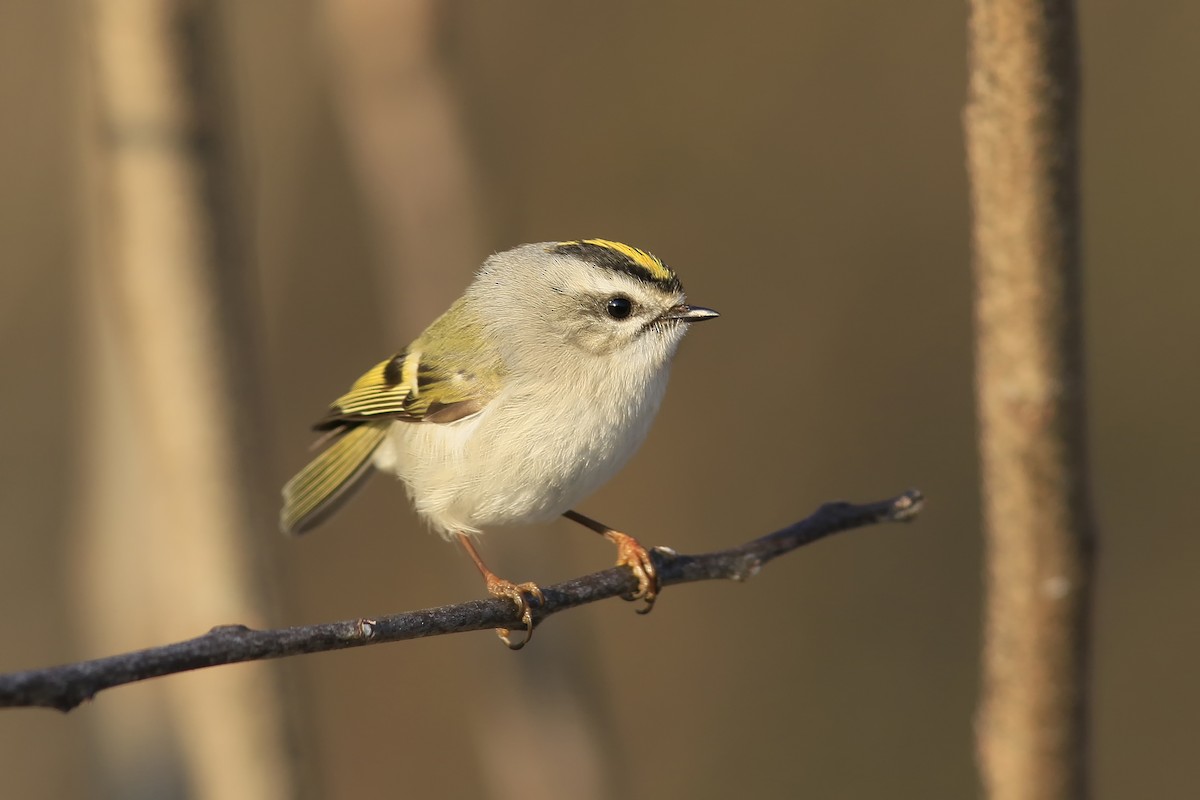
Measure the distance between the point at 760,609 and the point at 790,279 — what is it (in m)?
1.60

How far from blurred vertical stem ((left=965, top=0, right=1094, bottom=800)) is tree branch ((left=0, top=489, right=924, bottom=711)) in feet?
1.00

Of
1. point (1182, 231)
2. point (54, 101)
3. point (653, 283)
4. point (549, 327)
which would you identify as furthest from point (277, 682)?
point (1182, 231)

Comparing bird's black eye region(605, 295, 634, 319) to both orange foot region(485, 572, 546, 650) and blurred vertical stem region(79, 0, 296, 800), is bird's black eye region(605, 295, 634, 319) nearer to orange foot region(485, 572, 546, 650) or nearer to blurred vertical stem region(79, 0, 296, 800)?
orange foot region(485, 572, 546, 650)

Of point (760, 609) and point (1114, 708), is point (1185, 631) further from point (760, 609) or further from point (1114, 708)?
point (760, 609)

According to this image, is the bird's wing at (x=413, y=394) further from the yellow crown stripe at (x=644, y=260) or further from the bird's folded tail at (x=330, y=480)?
the yellow crown stripe at (x=644, y=260)

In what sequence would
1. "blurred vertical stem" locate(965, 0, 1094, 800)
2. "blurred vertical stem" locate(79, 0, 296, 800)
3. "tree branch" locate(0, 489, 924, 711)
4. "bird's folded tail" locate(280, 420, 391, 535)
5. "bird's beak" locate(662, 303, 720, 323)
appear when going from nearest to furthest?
"tree branch" locate(0, 489, 924, 711) < "blurred vertical stem" locate(965, 0, 1094, 800) < "blurred vertical stem" locate(79, 0, 296, 800) < "bird's beak" locate(662, 303, 720, 323) < "bird's folded tail" locate(280, 420, 391, 535)

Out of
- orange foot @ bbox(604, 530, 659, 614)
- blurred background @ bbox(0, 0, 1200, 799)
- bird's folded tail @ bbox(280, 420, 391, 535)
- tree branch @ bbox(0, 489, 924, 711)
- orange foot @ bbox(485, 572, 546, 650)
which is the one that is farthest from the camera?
blurred background @ bbox(0, 0, 1200, 799)

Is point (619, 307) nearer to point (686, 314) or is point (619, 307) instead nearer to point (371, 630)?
point (686, 314)

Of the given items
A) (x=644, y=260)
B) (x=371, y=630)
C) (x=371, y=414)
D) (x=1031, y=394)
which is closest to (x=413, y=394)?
(x=371, y=414)

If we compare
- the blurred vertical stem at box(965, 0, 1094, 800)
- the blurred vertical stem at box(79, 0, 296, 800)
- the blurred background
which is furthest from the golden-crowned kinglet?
the blurred background

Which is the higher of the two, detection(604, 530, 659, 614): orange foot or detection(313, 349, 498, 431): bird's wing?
detection(313, 349, 498, 431): bird's wing

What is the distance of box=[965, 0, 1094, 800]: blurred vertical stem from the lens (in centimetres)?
176

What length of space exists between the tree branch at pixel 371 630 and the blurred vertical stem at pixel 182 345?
68 centimetres

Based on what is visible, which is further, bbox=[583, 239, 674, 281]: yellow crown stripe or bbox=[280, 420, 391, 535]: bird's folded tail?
bbox=[280, 420, 391, 535]: bird's folded tail
